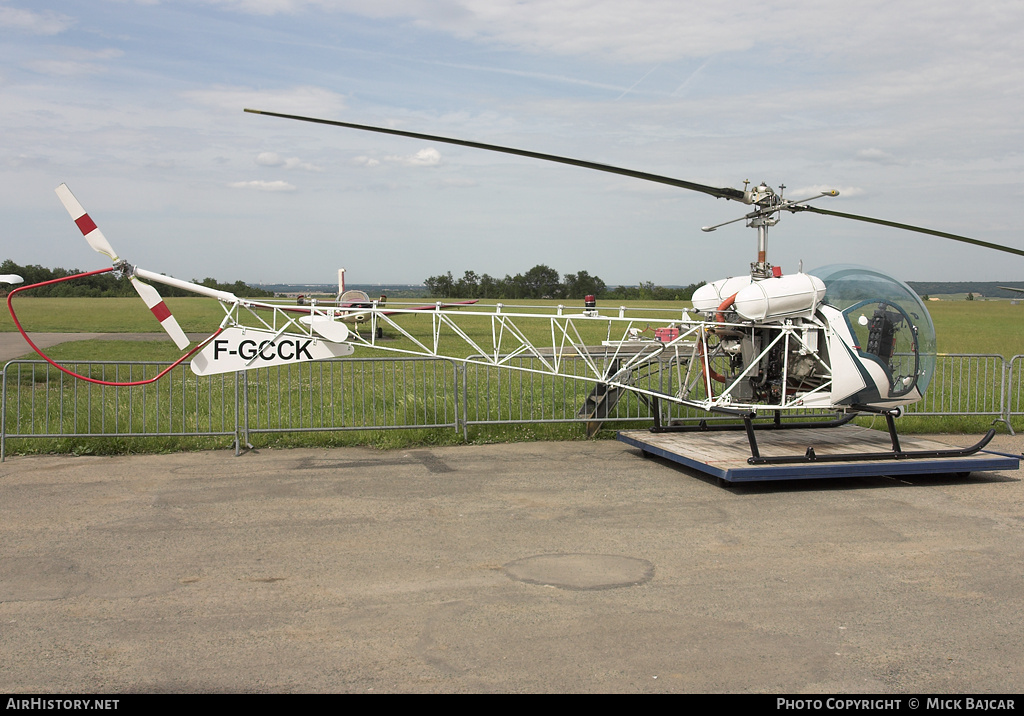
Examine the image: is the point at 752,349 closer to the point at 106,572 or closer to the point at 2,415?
the point at 106,572

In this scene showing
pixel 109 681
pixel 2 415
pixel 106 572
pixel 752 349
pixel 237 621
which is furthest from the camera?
pixel 2 415

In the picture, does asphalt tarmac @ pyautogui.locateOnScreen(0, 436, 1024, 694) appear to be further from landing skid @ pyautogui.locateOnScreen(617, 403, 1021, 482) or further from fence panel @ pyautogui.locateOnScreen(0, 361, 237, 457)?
fence panel @ pyautogui.locateOnScreen(0, 361, 237, 457)

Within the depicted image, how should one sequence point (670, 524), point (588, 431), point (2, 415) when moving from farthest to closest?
point (588, 431) < point (2, 415) < point (670, 524)

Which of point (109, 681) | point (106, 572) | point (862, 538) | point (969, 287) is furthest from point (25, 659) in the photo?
point (969, 287)

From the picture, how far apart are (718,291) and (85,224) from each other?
290 inches

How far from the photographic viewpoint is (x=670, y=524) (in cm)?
768

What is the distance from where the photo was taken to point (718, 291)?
396 inches

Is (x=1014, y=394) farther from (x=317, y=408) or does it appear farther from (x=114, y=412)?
(x=114, y=412)

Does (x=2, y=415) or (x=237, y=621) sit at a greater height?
(x=2, y=415)

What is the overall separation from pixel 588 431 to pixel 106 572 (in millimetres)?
7396

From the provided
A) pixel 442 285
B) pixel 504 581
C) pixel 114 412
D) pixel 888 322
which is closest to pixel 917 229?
pixel 888 322

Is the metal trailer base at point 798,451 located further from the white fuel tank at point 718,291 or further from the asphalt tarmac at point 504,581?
the white fuel tank at point 718,291

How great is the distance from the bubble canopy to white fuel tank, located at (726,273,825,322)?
0.94 feet

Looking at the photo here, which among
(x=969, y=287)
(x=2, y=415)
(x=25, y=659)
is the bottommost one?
(x=25, y=659)
